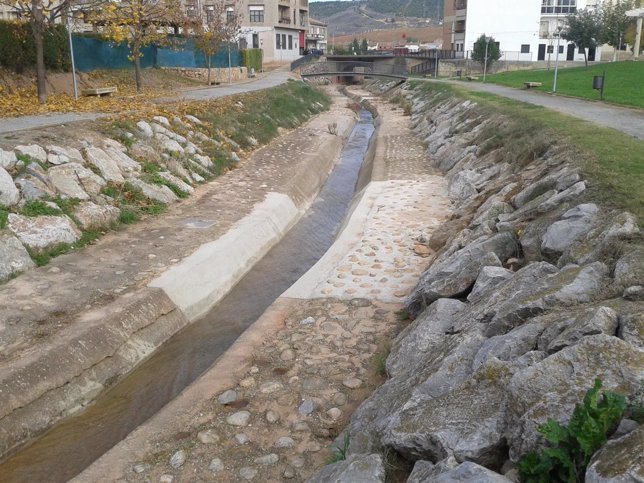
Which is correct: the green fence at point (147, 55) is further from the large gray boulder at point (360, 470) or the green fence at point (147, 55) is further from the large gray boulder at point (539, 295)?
the large gray boulder at point (360, 470)

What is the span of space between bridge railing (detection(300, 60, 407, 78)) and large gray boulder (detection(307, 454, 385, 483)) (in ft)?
229

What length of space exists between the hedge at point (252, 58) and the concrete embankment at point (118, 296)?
39178 mm

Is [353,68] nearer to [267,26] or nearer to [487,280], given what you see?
[267,26]

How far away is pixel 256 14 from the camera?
7719 centimetres

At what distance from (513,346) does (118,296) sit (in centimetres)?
751

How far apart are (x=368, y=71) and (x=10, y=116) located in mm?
63201

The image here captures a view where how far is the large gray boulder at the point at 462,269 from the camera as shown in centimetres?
946

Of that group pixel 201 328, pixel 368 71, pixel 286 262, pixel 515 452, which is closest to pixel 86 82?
pixel 286 262

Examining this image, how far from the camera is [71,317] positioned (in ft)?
33.4

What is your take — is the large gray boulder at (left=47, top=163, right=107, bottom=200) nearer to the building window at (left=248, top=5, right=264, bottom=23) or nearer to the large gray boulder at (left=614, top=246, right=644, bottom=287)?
the large gray boulder at (left=614, top=246, right=644, bottom=287)

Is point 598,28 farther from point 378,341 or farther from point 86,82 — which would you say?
point 378,341

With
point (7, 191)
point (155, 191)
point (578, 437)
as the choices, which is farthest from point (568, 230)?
point (155, 191)

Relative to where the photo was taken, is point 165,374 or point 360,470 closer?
point 360,470

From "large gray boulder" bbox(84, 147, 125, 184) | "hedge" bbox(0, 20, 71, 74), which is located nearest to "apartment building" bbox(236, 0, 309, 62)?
"hedge" bbox(0, 20, 71, 74)
